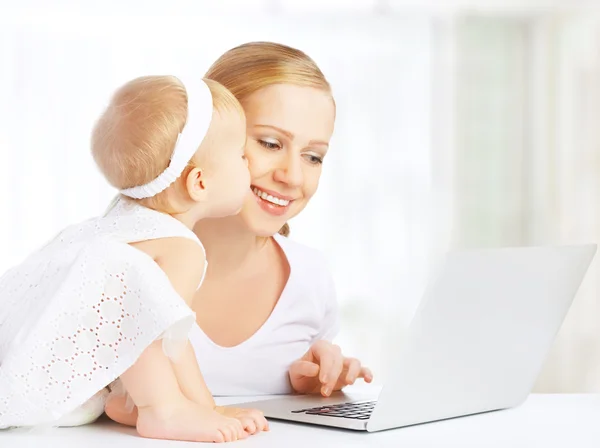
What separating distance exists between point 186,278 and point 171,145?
5.6 inches

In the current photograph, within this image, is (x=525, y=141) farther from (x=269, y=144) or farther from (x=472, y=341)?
(x=472, y=341)

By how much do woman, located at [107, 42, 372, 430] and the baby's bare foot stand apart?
352mm

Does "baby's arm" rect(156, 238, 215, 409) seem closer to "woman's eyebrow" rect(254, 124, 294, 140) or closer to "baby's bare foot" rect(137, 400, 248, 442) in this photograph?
"baby's bare foot" rect(137, 400, 248, 442)

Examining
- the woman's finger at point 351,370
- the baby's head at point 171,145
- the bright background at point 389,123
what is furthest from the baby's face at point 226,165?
the bright background at point 389,123

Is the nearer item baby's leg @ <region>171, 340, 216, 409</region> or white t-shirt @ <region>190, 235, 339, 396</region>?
baby's leg @ <region>171, 340, 216, 409</region>

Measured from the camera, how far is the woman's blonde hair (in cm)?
122

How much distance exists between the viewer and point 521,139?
14.2 ft

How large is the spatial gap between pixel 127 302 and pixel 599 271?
136 inches

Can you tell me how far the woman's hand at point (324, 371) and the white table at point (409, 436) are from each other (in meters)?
0.24

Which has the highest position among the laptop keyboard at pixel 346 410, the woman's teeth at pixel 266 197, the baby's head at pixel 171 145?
the woman's teeth at pixel 266 197

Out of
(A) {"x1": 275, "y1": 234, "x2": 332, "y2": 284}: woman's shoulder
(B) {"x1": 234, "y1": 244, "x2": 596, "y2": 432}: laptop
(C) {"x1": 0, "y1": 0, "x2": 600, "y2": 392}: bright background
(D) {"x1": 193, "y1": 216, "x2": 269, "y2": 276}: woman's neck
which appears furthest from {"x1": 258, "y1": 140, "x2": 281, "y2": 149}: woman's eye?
(C) {"x1": 0, "y1": 0, "x2": 600, "y2": 392}: bright background

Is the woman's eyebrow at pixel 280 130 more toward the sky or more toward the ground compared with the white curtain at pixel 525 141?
more toward the ground

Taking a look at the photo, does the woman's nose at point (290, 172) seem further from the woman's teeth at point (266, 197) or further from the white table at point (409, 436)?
the white table at point (409, 436)

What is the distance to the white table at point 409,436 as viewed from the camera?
83cm
